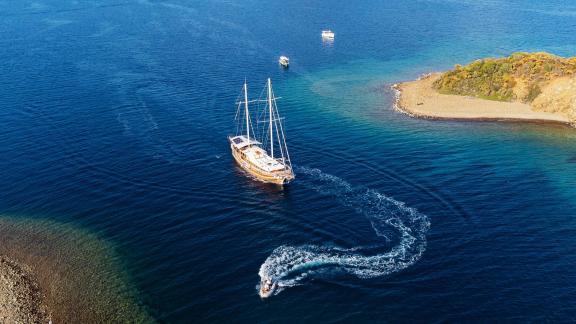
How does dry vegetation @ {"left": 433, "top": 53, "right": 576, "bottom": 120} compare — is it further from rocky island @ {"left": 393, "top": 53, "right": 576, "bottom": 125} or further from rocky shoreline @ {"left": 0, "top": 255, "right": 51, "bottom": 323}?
rocky shoreline @ {"left": 0, "top": 255, "right": 51, "bottom": 323}

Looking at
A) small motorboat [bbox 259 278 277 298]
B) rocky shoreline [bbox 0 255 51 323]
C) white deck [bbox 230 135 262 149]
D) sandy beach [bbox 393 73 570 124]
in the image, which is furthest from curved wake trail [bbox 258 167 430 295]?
sandy beach [bbox 393 73 570 124]

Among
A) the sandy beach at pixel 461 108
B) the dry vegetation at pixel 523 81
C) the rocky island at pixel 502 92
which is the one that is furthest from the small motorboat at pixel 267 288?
the dry vegetation at pixel 523 81

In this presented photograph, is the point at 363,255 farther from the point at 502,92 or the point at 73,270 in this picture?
the point at 502,92

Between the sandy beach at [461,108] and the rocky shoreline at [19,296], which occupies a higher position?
the sandy beach at [461,108]

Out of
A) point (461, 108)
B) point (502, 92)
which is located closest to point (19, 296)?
A: point (461, 108)

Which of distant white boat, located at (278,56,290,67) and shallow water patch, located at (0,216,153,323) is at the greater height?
distant white boat, located at (278,56,290,67)

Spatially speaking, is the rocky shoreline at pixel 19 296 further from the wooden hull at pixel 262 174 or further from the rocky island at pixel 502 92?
the rocky island at pixel 502 92
